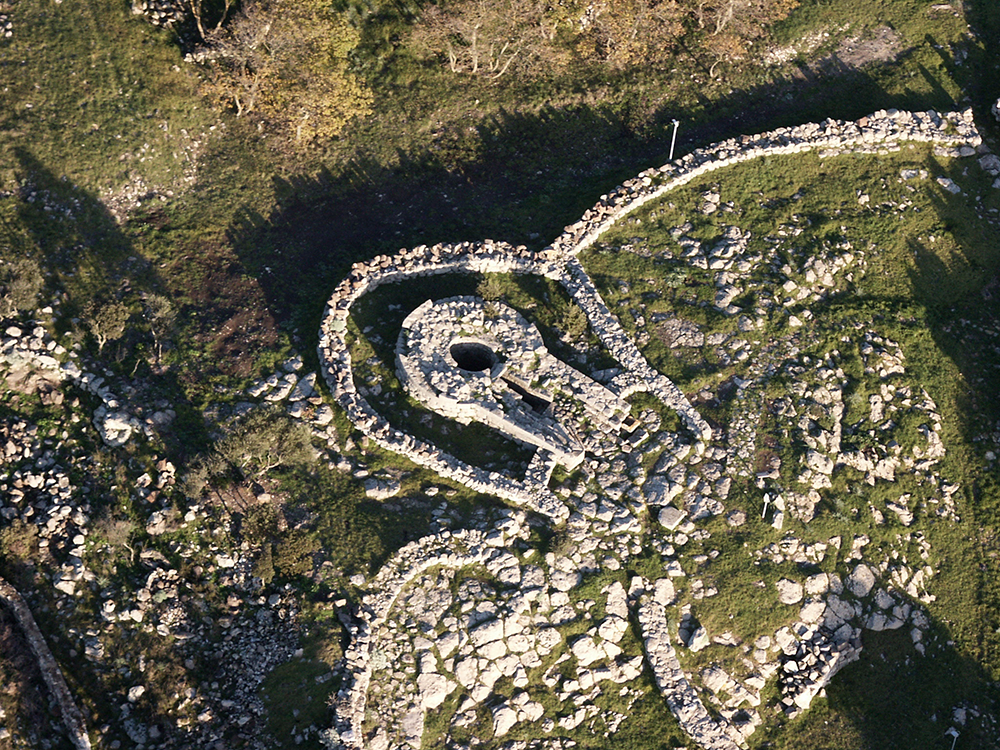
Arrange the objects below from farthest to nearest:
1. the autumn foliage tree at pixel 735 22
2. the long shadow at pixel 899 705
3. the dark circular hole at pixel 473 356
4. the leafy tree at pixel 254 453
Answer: the autumn foliage tree at pixel 735 22
the dark circular hole at pixel 473 356
the leafy tree at pixel 254 453
the long shadow at pixel 899 705

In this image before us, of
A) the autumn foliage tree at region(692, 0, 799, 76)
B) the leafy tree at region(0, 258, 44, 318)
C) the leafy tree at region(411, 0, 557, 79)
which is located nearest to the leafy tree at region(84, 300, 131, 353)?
the leafy tree at region(0, 258, 44, 318)

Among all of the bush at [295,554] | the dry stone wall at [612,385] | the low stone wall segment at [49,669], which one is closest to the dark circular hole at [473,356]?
the dry stone wall at [612,385]

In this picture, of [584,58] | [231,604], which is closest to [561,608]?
[231,604]

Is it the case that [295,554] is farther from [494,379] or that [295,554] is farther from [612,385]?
[612,385]

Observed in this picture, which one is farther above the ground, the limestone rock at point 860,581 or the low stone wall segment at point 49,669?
the low stone wall segment at point 49,669

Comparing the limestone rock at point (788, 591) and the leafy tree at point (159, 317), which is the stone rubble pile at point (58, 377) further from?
the limestone rock at point (788, 591)

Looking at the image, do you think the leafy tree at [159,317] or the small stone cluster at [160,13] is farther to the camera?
the small stone cluster at [160,13]

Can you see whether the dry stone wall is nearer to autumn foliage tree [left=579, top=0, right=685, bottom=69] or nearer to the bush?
the bush
